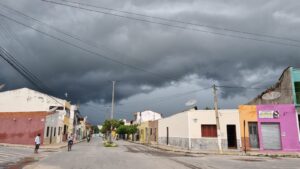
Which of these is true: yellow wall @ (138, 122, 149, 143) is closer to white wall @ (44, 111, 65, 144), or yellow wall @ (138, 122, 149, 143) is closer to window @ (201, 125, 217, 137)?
white wall @ (44, 111, 65, 144)

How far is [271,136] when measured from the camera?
30156 millimetres

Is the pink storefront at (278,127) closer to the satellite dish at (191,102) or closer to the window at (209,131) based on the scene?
the window at (209,131)

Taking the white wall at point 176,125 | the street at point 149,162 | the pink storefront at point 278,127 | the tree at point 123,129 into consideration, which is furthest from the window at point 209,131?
the tree at point 123,129

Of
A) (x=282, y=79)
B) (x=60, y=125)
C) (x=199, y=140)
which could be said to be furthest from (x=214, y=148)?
(x=60, y=125)

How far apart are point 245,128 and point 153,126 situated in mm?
27215

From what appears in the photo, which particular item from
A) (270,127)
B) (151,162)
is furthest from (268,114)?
(151,162)

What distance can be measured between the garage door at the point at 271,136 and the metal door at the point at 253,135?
0.73 meters

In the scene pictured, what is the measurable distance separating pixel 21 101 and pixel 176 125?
28944 mm

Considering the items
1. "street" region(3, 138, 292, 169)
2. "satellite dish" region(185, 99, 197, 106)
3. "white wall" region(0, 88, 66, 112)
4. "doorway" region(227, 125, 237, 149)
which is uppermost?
"white wall" region(0, 88, 66, 112)

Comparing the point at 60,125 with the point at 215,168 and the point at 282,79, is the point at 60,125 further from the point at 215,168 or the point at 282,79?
the point at 215,168

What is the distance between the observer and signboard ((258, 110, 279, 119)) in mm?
30250

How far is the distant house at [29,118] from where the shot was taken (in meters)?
37.4

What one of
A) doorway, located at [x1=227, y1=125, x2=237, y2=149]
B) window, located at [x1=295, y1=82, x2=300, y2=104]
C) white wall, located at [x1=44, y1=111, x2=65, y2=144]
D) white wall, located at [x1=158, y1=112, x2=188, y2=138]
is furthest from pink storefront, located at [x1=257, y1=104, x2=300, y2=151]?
white wall, located at [x1=44, y1=111, x2=65, y2=144]

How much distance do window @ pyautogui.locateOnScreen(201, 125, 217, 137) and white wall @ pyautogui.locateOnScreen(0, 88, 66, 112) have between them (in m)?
31.5
